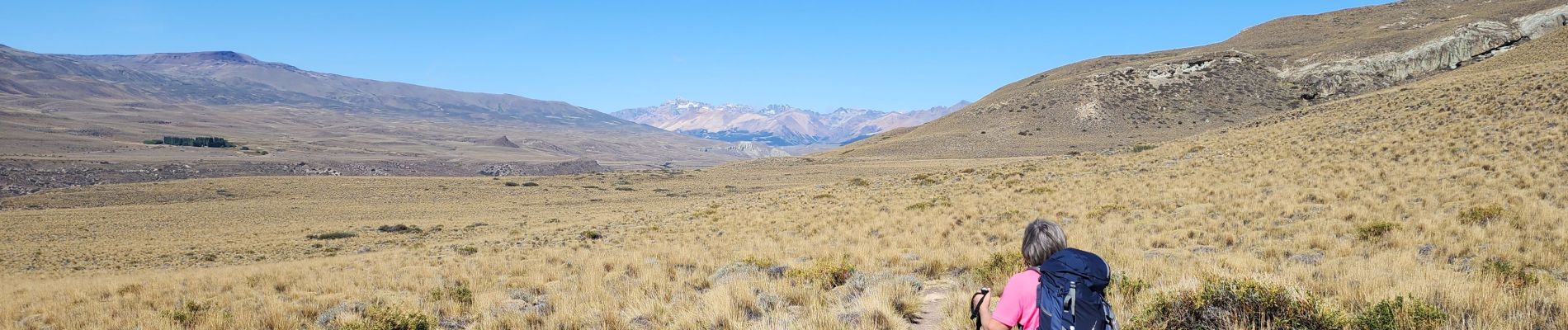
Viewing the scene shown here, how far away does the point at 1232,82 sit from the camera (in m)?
84.4

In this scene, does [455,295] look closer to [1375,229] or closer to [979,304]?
[979,304]

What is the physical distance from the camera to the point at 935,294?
23.5 feet

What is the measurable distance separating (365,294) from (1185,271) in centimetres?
1085

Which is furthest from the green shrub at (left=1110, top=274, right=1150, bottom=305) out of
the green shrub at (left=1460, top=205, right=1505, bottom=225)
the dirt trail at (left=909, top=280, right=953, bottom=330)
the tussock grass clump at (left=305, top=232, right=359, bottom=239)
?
the tussock grass clump at (left=305, top=232, right=359, bottom=239)

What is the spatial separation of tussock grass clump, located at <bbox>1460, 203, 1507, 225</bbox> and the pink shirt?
34.2 feet

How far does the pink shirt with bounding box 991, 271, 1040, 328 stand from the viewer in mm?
3393

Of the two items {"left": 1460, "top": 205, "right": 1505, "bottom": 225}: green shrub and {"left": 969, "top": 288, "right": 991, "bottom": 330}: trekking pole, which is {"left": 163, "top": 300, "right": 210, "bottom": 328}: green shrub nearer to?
{"left": 969, "top": 288, "right": 991, "bottom": 330}: trekking pole

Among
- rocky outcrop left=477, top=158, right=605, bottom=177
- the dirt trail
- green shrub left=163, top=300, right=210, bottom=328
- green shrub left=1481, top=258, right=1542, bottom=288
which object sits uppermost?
green shrub left=1481, top=258, right=1542, bottom=288

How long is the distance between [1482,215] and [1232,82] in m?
88.7

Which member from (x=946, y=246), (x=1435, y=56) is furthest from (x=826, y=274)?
(x=1435, y=56)

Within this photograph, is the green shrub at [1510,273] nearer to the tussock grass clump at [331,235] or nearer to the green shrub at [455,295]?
the green shrub at [455,295]

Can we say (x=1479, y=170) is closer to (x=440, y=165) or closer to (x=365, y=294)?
(x=365, y=294)

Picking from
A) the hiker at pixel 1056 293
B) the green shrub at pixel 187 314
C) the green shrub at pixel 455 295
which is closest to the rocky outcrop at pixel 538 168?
the green shrub at pixel 187 314

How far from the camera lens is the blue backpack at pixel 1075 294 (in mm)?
3209
